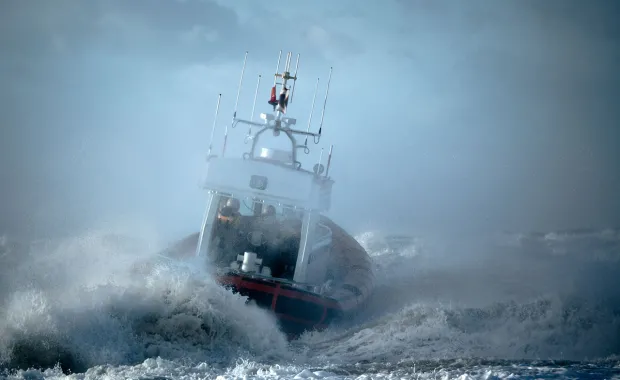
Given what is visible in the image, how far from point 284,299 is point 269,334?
1.31 metres

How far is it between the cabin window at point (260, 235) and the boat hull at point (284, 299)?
2.16m

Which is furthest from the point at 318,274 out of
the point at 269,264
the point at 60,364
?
the point at 60,364

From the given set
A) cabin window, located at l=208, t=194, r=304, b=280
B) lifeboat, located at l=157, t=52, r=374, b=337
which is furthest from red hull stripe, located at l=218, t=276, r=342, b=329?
cabin window, located at l=208, t=194, r=304, b=280

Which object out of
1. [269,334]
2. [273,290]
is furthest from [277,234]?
[269,334]

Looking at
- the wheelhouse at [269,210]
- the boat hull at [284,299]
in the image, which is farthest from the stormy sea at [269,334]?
the wheelhouse at [269,210]

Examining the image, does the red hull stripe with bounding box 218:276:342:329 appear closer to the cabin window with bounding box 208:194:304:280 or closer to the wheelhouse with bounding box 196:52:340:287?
the wheelhouse with bounding box 196:52:340:287

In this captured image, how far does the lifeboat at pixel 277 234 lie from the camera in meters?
10.7

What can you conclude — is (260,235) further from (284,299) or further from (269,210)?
(284,299)

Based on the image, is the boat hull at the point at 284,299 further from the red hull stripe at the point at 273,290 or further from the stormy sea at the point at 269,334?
the stormy sea at the point at 269,334

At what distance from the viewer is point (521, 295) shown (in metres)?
13.8

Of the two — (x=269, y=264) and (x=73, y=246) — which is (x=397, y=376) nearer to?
(x=269, y=264)

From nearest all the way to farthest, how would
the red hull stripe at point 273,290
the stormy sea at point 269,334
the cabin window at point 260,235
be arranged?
the stormy sea at point 269,334 → the red hull stripe at point 273,290 → the cabin window at point 260,235

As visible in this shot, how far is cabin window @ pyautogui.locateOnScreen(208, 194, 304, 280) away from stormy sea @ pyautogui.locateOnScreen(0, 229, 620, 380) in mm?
2259

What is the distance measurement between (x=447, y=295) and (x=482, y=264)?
27.2 feet
